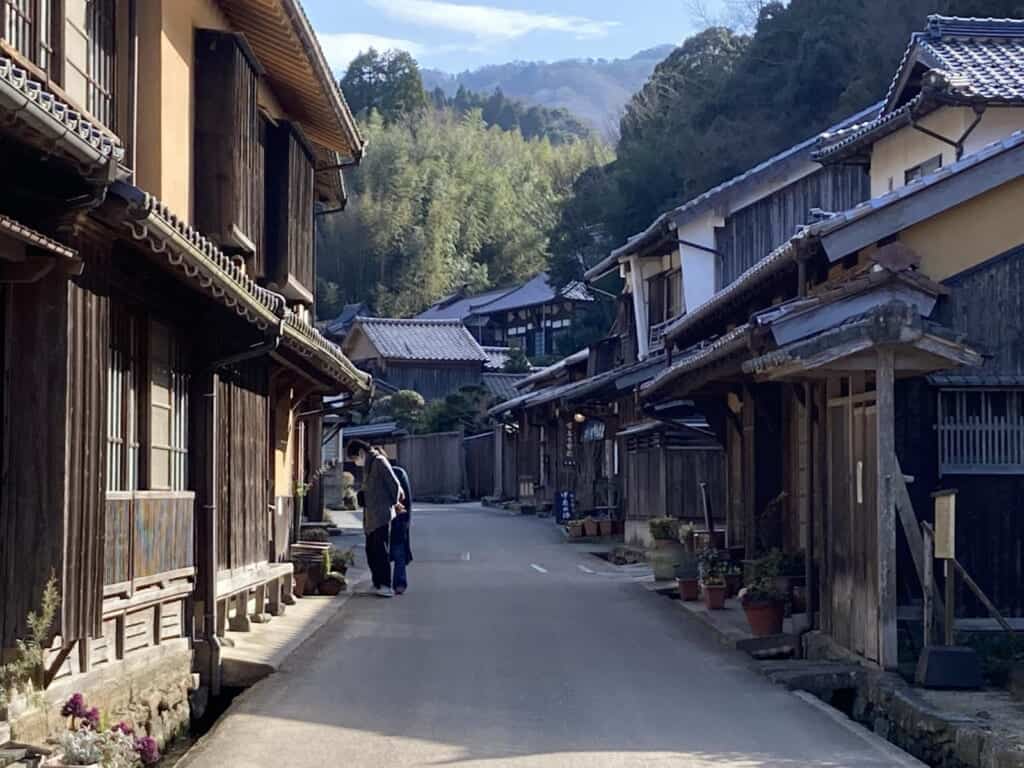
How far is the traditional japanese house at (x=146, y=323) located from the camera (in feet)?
26.6

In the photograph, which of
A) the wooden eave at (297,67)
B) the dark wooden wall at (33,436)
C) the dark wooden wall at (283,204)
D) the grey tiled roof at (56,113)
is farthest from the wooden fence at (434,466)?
the grey tiled roof at (56,113)

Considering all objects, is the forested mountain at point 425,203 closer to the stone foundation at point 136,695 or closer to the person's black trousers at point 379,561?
the person's black trousers at point 379,561

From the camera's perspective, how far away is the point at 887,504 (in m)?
11.1

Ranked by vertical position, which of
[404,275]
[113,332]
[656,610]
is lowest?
[656,610]

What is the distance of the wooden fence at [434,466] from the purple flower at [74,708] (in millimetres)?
44797

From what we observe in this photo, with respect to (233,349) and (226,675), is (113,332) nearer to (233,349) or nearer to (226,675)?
(233,349)

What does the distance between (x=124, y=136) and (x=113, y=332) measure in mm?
1723

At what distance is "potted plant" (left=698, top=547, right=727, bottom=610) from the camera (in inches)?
703

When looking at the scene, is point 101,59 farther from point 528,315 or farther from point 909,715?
point 528,315

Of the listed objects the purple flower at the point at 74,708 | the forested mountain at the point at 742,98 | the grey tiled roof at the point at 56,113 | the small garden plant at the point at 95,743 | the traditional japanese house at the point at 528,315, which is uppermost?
the forested mountain at the point at 742,98

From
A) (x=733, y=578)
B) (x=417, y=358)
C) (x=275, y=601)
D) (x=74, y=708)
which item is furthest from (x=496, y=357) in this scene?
(x=74, y=708)

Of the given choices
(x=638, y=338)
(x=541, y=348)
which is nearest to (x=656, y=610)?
(x=638, y=338)

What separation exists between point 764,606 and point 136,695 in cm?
702

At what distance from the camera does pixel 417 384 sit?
61938 millimetres
